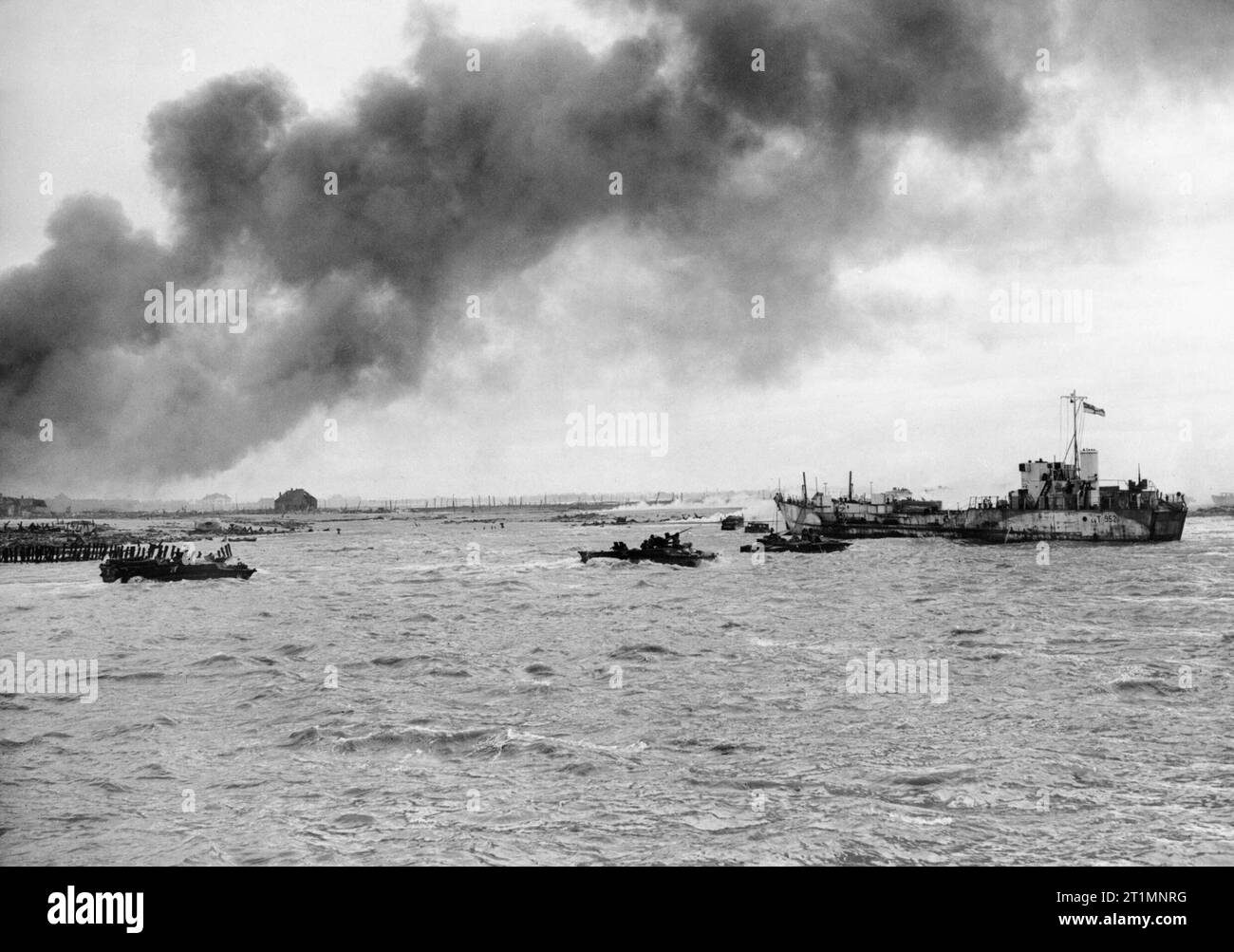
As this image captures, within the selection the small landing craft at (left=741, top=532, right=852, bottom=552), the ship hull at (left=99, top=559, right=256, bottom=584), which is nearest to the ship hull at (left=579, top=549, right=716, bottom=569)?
the small landing craft at (left=741, top=532, right=852, bottom=552)

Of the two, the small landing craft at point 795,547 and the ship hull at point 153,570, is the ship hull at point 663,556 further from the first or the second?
the ship hull at point 153,570

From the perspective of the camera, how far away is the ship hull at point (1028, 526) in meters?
72.6

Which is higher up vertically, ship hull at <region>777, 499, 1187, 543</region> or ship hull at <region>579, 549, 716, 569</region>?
ship hull at <region>777, 499, 1187, 543</region>

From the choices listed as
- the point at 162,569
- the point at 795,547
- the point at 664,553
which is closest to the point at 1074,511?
the point at 795,547

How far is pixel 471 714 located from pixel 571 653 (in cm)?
739

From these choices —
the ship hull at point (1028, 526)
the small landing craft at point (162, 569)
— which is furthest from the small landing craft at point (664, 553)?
the ship hull at point (1028, 526)

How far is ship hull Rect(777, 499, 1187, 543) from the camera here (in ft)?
238

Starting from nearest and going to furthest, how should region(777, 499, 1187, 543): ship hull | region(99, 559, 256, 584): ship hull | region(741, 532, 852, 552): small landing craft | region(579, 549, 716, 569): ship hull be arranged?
region(99, 559, 256, 584): ship hull, region(579, 549, 716, 569): ship hull, region(741, 532, 852, 552): small landing craft, region(777, 499, 1187, 543): ship hull

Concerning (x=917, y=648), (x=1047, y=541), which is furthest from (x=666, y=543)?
(x=1047, y=541)

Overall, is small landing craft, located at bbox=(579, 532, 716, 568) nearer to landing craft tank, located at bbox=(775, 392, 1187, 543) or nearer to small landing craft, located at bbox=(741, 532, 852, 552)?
small landing craft, located at bbox=(741, 532, 852, 552)
